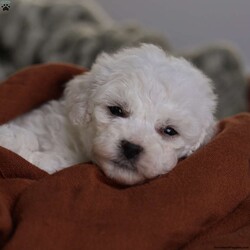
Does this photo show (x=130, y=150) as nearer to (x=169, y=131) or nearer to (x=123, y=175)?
(x=123, y=175)

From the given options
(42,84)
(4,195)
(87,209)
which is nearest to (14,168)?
(4,195)

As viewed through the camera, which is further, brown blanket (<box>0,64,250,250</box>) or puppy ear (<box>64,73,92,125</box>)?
puppy ear (<box>64,73,92,125</box>)

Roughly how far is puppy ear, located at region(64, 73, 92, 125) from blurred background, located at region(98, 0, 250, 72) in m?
2.46

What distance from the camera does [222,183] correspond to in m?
1.71

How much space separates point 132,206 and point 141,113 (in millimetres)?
424

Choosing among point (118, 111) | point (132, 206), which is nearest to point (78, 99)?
point (118, 111)

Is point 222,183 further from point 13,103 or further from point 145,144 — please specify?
point 13,103

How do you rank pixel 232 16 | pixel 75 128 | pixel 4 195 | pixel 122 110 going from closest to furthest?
pixel 4 195, pixel 122 110, pixel 75 128, pixel 232 16

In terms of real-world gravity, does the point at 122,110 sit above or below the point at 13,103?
above

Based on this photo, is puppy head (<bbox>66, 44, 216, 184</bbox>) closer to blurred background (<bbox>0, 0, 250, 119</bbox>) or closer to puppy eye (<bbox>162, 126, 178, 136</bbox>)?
puppy eye (<bbox>162, 126, 178, 136</bbox>)

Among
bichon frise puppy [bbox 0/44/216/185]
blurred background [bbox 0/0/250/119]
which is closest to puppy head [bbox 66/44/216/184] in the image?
bichon frise puppy [bbox 0/44/216/185]

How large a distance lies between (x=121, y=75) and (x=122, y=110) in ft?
0.46

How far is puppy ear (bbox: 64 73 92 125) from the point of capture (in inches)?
80.9

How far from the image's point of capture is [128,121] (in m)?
1.91
